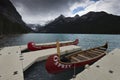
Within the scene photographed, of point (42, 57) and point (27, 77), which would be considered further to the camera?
point (42, 57)

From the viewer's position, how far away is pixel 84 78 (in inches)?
313

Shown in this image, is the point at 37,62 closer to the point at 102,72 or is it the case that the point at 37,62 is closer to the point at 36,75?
the point at 36,75

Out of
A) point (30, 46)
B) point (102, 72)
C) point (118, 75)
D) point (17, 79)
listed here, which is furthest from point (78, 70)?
point (30, 46)

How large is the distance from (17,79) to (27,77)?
8.23ft

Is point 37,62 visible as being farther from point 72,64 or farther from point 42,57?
point 72,64

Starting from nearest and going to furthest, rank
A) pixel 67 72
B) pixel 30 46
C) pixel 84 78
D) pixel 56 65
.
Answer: pixel 84 78
pixel 56 65
pixel 67 72
pixel 30 46

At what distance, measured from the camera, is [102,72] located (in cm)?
884

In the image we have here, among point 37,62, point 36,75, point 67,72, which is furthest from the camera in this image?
point 37,62

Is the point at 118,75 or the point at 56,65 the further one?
the point at 56,65

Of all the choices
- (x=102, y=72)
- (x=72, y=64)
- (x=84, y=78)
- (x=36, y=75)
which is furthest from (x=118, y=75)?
(x=36, y=75)

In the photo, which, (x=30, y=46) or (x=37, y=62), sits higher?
(x=30, y=46)

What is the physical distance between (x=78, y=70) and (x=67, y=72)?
1.76m

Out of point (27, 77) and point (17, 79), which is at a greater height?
point (17, 79)

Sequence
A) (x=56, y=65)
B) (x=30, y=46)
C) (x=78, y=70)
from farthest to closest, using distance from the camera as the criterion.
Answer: (x=30, y=46) < (x=78, y=70) < (x=56, y=65)
